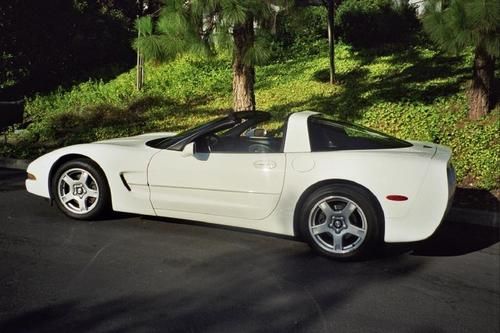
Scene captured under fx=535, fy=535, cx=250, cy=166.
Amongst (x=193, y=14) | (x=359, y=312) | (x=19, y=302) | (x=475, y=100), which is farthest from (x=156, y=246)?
(x=475, y=100)

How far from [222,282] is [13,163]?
Answer: 580 centimetres

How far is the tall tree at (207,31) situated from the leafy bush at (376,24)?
775 cm

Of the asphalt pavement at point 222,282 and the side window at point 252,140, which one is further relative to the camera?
the side window at point 252,140

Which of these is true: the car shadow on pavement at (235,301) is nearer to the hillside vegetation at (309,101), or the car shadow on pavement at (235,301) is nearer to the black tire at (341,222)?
the black tire at (341,222)

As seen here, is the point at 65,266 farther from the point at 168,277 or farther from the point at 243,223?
the point at 243,223

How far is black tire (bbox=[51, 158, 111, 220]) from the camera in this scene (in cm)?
494

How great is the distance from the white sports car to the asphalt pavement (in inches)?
9.3

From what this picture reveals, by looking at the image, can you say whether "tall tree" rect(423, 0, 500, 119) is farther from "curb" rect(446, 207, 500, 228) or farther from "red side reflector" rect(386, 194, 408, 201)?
"red side reflector" rect(386, 194, 408, 201)

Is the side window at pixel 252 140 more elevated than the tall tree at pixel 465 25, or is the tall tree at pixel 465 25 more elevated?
the tall tree at pixel 465 25

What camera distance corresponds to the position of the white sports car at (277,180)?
4.09m

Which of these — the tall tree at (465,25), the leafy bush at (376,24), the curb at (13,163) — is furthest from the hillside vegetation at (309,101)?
the tall tree at (465,25)

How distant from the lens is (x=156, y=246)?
14.6 feet

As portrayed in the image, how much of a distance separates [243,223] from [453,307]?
1779mm

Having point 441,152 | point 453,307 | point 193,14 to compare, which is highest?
point 193,14
